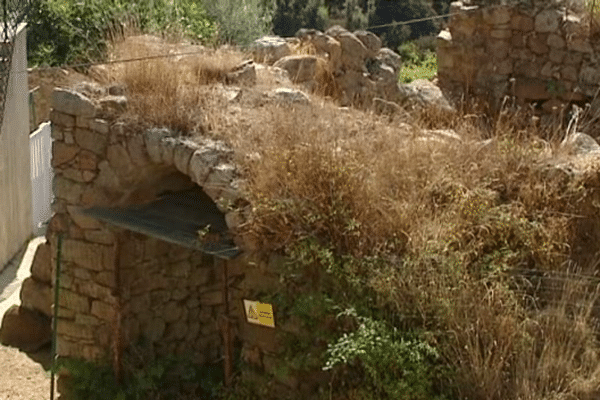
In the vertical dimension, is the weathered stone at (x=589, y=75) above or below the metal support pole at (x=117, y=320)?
above

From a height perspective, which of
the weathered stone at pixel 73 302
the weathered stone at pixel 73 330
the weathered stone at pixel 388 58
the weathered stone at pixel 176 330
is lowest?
the weathered stone at pixel 176 330

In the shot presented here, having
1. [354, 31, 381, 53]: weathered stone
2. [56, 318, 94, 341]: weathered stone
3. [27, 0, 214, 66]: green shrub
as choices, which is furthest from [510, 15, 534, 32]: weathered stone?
[56, 318, 94, 341]: weathered stone

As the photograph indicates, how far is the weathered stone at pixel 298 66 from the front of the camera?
1116 centimetres

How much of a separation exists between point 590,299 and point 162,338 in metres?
4.44

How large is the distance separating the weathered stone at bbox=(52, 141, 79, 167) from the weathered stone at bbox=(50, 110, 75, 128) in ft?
0.59

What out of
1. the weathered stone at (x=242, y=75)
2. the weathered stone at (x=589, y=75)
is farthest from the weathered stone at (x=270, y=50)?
the weathered stone at (x=589, y=75)

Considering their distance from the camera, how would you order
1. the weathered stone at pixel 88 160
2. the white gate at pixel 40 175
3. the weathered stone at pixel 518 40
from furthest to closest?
the white gate at pixel 40 175, the weathered stone at pixel 518 40, the weathered stone at pixel 88 160

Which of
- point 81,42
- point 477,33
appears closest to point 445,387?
point 477,33

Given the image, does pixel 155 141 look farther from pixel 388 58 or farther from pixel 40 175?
pixel 40 175

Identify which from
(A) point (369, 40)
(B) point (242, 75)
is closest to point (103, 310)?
(B) point (242, 75)

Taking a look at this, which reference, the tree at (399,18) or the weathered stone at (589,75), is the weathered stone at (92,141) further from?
the tree at (399,18)

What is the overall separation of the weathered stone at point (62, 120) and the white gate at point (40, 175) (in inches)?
247

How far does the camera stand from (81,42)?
15.7m

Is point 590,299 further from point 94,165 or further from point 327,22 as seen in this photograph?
point 327,22
